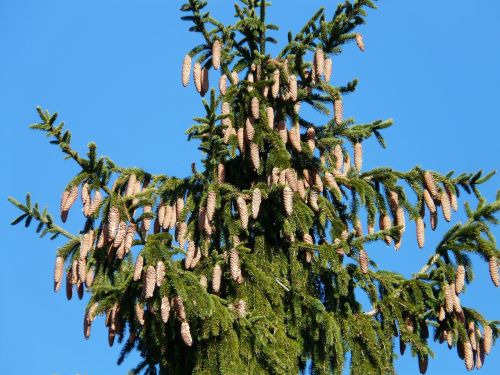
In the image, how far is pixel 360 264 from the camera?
29.8 feet

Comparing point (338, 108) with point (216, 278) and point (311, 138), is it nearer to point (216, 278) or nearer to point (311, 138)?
point (311, 138)

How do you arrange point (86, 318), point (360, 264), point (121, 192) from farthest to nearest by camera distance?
point (121, 192) < point (360, 264) < point (86, 318)

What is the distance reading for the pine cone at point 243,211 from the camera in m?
8.67

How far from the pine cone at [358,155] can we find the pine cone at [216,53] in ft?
5.50

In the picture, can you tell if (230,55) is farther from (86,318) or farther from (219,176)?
(86,318)

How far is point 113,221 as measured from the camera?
823cm

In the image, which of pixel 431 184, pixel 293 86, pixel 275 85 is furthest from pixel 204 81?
pixel 431 184

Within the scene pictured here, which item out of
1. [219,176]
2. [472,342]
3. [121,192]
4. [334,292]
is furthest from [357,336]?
[121,192]

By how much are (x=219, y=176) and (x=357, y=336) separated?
210cm

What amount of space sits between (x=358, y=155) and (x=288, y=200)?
1.35 metres

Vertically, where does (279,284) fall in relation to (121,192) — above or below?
below

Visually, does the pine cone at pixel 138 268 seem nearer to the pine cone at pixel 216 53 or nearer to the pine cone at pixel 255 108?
the pine cone at pixel 255 108

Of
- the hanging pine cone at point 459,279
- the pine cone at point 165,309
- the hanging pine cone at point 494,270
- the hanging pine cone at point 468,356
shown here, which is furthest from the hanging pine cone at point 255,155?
the hanging pine cone at point 468,356

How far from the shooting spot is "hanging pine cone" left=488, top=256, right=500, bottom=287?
891 centimetres
